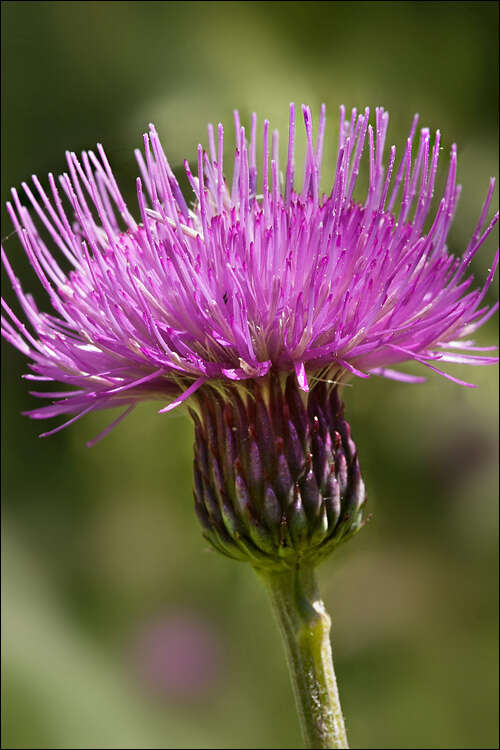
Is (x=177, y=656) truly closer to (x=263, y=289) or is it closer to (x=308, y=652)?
(x=308, y=652)

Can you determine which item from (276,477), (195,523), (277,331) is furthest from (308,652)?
(195,523)

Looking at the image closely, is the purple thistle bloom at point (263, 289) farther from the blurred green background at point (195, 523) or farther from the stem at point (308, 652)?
the blurred green background at point (195, 523)

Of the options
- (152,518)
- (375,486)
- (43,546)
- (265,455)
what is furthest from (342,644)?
(265,455)

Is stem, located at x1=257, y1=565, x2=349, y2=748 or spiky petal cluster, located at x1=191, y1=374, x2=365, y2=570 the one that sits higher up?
spiky petal cluster, located at x1=191, y1=374, x2=365, y2=570

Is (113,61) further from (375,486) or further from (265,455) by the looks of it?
(265,455)

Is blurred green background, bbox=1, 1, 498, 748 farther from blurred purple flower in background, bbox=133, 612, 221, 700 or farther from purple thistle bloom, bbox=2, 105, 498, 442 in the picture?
purple thistle bloom, bbox=2, 105, 498, 442

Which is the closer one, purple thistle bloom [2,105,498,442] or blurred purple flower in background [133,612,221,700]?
purple thistle bloom [2,105,498,442]

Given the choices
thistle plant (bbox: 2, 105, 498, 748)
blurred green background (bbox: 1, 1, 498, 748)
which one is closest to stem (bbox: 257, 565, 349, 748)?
thistle plant (bbox: 2, 105, 498, 748)
